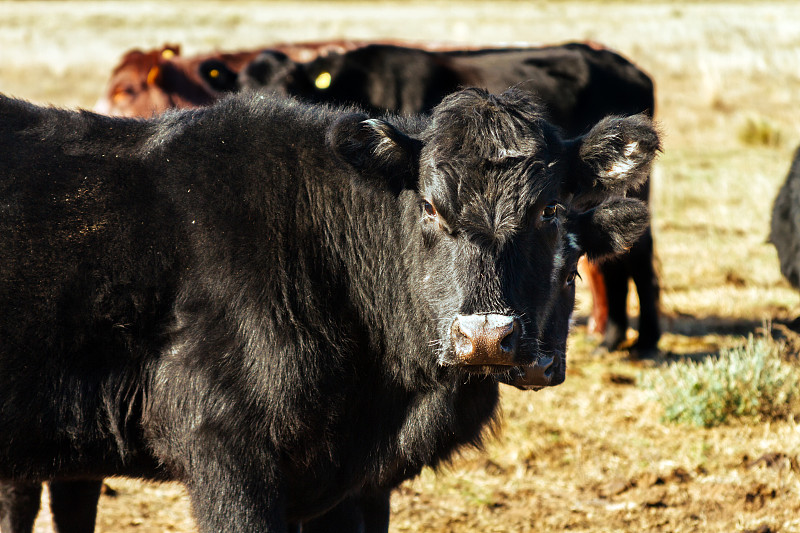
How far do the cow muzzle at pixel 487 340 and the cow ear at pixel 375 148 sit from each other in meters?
0.75

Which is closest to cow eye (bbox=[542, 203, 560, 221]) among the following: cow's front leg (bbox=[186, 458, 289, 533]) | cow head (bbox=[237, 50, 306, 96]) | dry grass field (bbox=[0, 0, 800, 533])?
dry grass field (bbox=[0, 0, 800, 533])

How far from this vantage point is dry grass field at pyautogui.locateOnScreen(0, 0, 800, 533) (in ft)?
16.2

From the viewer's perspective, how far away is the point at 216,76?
8.88 meters

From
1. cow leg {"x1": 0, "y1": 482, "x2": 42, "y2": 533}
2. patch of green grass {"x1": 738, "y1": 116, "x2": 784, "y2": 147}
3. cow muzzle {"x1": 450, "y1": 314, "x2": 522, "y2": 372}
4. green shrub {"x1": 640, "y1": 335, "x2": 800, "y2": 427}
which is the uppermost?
patch of green grass {"x1": 738, "y1": 116, "x2": 784, "y2": 147}

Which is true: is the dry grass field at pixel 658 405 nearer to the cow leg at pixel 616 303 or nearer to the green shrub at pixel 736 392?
the green shrub at pixel 736 392

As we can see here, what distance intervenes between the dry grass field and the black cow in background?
0.56 meters

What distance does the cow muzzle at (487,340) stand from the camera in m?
3.07

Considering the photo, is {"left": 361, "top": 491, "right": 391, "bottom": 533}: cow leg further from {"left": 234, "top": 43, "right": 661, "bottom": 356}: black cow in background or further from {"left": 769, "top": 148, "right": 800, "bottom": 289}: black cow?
{"left": 234, "top": 43, "right": 661, "bottom": 356}: black cow in background

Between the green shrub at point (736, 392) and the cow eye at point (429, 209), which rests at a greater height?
the cow eye at point (429, 209)

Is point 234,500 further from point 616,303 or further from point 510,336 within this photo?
point 616,303

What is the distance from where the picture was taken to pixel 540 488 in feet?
17.5

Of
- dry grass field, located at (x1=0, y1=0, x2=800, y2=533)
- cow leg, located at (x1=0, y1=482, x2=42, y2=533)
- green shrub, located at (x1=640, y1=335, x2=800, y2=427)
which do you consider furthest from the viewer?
green shrub, located at (x1=640, y1=335, x2=800, y2=427)

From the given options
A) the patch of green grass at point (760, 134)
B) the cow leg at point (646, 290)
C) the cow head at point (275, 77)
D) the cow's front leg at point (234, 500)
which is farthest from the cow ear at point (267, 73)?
the patch of green grass at point (760, 134)

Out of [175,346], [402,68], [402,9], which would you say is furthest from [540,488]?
[402,9]
